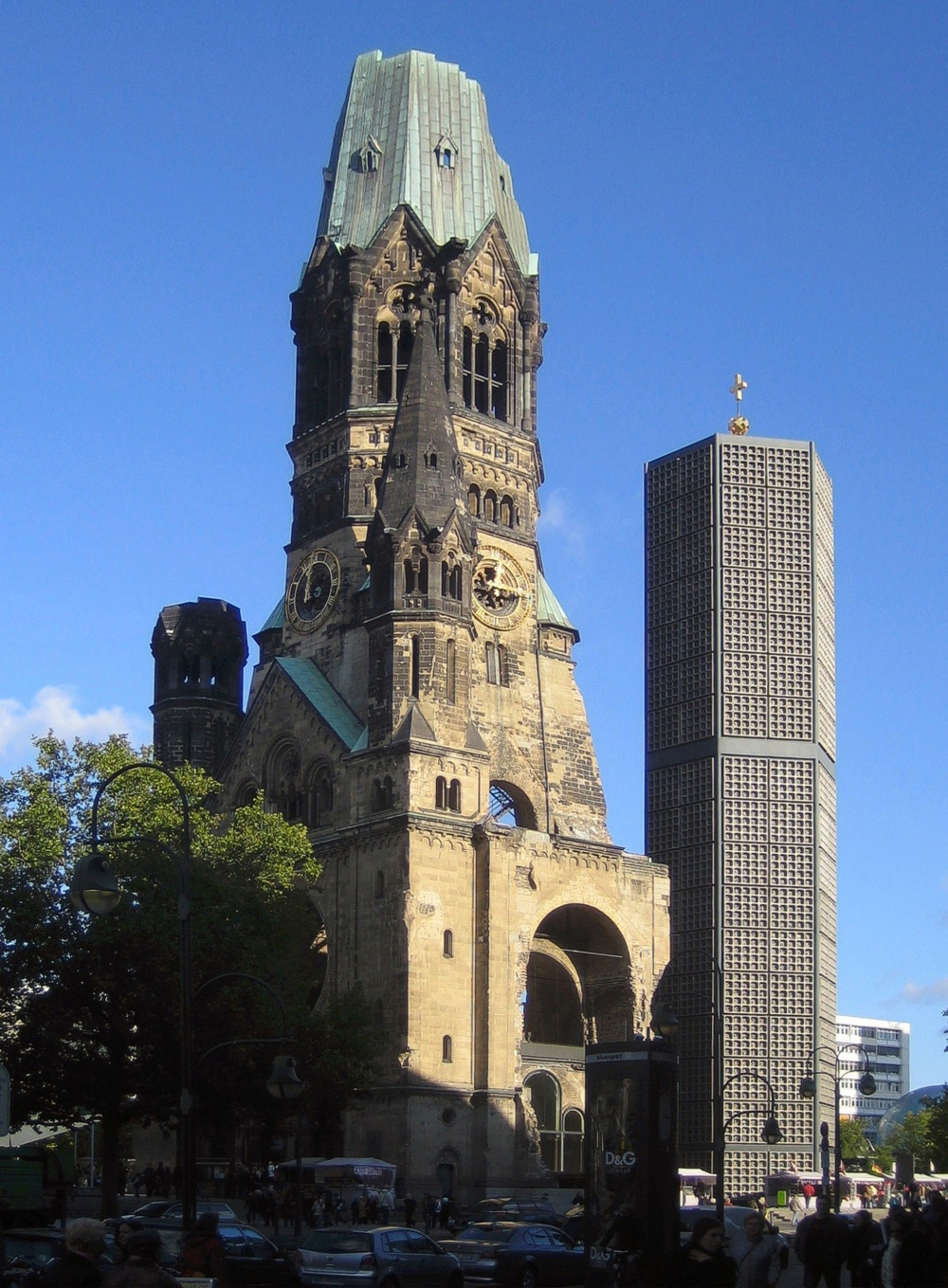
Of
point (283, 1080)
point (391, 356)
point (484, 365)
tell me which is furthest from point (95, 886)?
point (484, 365)

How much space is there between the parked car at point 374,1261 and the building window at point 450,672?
3666 centimetres

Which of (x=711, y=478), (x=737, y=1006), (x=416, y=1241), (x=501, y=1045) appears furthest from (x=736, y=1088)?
(x=416, y=1241)

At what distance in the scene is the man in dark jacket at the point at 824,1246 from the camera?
24453 millimetres

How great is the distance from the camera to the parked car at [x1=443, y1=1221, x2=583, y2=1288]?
38719 mm

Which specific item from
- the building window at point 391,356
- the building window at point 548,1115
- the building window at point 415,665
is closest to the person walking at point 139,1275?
the building window at point 415,665

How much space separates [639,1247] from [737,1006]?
207 ft

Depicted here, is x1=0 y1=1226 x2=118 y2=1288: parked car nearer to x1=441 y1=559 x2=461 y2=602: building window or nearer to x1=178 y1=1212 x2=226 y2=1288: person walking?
x1=178 y1=1212 x2=226 y2=1288: person walking

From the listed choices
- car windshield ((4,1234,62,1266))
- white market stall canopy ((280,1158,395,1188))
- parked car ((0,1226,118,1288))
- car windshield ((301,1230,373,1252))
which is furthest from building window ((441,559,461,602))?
car windshield ((4,1234,62,1266))

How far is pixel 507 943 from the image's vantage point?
68.9 metres

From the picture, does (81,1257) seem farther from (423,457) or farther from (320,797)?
(423,457)

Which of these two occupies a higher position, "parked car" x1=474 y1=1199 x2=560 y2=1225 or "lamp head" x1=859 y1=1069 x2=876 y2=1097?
"lamp head" x1=859 y1=1069 x2=876 y2=1097

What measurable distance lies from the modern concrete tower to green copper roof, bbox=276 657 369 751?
20.8 metres

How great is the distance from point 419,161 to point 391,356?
8925 mm

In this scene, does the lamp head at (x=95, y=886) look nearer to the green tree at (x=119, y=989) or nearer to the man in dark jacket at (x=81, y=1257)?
the man in dark jacket at (x=81, y=1257)
